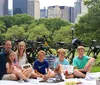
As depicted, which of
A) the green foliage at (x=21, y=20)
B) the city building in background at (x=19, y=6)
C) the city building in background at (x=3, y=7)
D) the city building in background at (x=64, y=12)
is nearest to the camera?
the green foliage at (x=21, y=20)

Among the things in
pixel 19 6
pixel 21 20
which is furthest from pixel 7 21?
pixel 19 6

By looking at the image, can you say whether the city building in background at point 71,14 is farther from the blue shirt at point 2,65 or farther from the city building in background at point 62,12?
the blue shirt at point 2,65

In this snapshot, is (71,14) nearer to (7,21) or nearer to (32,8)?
(32,8)

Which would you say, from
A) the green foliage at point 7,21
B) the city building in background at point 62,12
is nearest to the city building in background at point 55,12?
the city building in background at point 62,12

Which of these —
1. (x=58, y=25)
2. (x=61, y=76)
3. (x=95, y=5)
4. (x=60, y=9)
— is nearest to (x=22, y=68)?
(x=61, y=76)

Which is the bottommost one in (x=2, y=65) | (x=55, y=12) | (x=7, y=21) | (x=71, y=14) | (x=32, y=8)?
(x=7, y=21)

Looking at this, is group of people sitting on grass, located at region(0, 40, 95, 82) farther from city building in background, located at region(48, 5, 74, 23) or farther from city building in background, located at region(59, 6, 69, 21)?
city building in background, located at region(59, 6, 69, 21)

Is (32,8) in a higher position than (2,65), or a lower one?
higher

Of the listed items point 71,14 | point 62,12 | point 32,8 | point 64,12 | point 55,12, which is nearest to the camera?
point 55,12

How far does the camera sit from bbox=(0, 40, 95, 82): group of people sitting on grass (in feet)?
26.5

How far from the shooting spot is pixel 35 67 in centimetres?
867

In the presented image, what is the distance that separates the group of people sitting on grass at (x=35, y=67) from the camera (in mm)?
8086

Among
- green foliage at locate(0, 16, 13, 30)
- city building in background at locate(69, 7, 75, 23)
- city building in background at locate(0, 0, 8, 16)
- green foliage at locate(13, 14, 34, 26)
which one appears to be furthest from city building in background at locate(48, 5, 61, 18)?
green foliage at locate(0, 16, 13, 30)

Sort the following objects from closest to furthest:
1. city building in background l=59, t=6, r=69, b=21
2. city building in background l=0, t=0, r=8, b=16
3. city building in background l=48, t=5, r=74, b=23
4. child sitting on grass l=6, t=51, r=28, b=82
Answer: child sitting on grass l=6, t=51, r=28, b=82 < city building in background l=0, t=0, r=8, b=16 < city building in background l=48, t=5, r=74, b=23 < city building in background l=59, t=6, r=69, b=21
